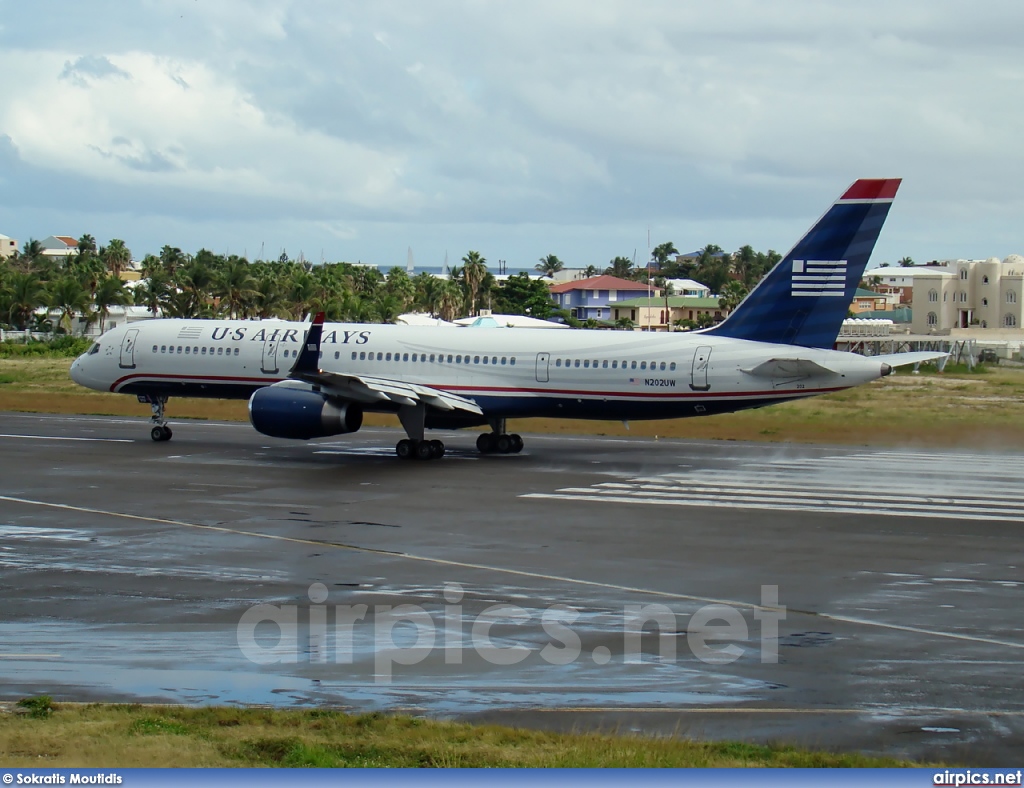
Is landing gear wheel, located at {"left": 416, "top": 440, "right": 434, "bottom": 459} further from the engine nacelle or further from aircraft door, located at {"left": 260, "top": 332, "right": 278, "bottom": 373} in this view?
aircraft door, located at {"left": 260, "top": 332, "right": 278, "bottom": 373}

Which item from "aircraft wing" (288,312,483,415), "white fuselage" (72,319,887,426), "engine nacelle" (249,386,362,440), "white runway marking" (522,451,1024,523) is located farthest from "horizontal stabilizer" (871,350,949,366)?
"engine nacelle" (249,386,362,440)

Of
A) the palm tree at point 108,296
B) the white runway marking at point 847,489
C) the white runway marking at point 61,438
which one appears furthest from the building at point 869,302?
the white runway marking at point 61,438

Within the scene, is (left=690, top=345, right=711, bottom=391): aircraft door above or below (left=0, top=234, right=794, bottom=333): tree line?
below

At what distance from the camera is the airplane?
31.7 metres

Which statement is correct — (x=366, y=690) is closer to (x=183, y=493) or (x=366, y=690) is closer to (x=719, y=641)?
(x=719, y=641)

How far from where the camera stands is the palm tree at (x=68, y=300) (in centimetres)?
10831

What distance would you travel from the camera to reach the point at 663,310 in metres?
162

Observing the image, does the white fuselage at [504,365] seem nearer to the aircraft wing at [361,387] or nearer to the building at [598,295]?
the aircraft wing at [361,387]

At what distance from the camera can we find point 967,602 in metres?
16.7

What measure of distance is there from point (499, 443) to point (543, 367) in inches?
125

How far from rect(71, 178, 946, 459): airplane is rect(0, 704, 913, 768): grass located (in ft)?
67.4

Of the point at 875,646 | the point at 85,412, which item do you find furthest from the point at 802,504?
the point at 85,412

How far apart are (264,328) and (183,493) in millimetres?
10862

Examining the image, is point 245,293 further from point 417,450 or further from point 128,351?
point 417,450
